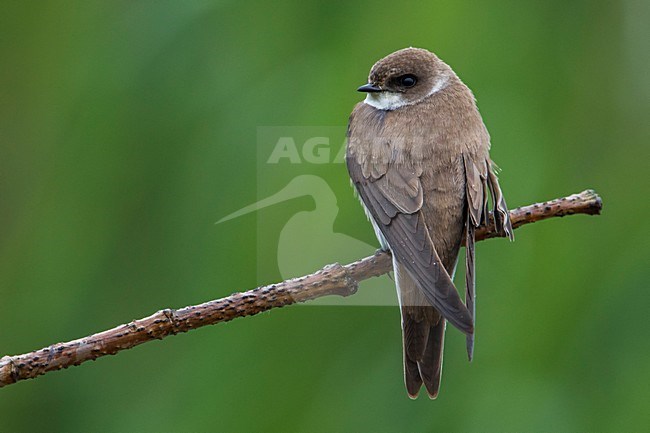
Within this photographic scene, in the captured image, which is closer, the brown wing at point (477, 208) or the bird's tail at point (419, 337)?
the brown wing at point (477, 208)

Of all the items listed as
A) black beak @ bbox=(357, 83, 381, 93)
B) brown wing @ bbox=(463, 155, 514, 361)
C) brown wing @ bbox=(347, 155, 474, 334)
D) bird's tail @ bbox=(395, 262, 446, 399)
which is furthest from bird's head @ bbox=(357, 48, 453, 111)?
bird's tail @ bbox=(395, 262, 446, 399)

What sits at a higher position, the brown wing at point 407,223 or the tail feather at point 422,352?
the brown wing at point 407,223

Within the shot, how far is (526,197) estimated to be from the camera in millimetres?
2621

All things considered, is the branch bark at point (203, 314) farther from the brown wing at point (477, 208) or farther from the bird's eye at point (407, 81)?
the bird's eye at point (407, 81)

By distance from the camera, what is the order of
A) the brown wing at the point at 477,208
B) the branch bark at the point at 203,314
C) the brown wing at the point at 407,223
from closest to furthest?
the branch bark at the point at 203,314 → the brown wing at the point at 407,223 → the brown wing at the point at 477,208

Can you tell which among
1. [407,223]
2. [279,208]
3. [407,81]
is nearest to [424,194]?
[407,223]

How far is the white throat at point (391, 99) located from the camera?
246cm

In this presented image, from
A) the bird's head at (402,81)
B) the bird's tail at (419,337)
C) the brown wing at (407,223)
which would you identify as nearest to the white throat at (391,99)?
the bird's head at (402,81)

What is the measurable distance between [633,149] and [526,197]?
35 cm

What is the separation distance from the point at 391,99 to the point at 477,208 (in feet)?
1.55

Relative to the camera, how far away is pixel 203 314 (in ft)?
5.51

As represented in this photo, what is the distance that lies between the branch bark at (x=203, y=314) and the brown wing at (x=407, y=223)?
0.38 feet

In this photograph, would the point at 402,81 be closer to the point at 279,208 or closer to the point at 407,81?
the point at 407,81

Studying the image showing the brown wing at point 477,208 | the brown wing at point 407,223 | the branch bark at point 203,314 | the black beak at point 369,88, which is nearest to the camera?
the branch bark at point 203,314
